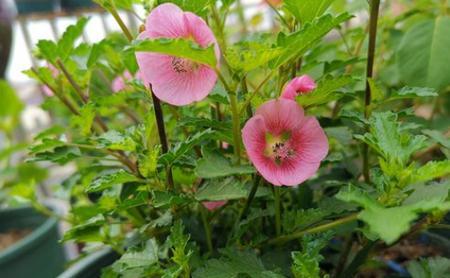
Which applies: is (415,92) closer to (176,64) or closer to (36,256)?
(176,64)

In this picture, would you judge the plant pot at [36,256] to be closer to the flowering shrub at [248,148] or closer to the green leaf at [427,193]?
the flowering shrub at [248,148]

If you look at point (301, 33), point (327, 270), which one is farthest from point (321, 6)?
point (327, 270)

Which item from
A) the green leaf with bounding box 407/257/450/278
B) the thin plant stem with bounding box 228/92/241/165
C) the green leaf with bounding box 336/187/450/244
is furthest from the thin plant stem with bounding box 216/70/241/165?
the green leaf with bounding box 407/257/450/278

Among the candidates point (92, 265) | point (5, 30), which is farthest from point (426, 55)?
point (5, 30)

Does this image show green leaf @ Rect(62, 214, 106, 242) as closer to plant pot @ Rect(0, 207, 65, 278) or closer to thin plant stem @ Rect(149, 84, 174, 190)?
thin plant stem @ Rect(149, 84, 174, 190)

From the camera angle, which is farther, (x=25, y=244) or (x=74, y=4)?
(x=74, y=4)

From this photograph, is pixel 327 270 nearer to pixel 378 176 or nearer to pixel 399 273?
pixel 399 273

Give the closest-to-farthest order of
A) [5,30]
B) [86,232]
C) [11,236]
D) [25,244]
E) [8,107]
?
[86,232] → [25,244] → [5,30] → [11,236] → [8,107]
